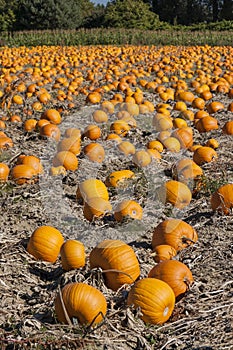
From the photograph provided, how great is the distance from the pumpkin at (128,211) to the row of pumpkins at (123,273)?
1.84ft

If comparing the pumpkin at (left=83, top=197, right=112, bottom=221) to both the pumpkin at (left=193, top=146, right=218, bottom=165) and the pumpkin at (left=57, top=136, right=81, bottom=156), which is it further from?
the pumpkin at (left=193, top=146, right=218, bottom=165)

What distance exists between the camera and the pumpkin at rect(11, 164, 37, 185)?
19.7ft

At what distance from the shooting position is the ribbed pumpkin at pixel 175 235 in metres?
4.46

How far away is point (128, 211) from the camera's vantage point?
5.08 metres

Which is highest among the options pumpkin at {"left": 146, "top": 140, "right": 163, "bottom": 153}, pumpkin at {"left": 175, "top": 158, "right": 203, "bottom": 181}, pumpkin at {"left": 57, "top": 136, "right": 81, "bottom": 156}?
pumpkin at {"left": 57, "top": 136, "right": 81, "bottom": 156}

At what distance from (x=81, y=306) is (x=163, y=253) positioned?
3.88ft

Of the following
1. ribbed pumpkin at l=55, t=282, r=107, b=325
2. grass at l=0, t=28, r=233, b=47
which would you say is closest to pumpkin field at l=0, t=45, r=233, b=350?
ribbed pumpkin at l=55, t=282, r=107, b=325

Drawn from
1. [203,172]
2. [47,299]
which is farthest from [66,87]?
[47,299]

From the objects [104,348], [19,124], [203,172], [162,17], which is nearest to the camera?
[104,348]

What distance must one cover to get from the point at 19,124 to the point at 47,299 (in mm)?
5816

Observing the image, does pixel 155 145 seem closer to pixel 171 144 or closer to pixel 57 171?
pixel 171 144

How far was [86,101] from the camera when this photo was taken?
35.0ft

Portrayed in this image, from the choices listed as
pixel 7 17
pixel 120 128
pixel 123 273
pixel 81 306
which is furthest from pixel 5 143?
pixel 7 17

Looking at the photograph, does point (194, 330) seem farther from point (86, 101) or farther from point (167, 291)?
point (86, 101)
